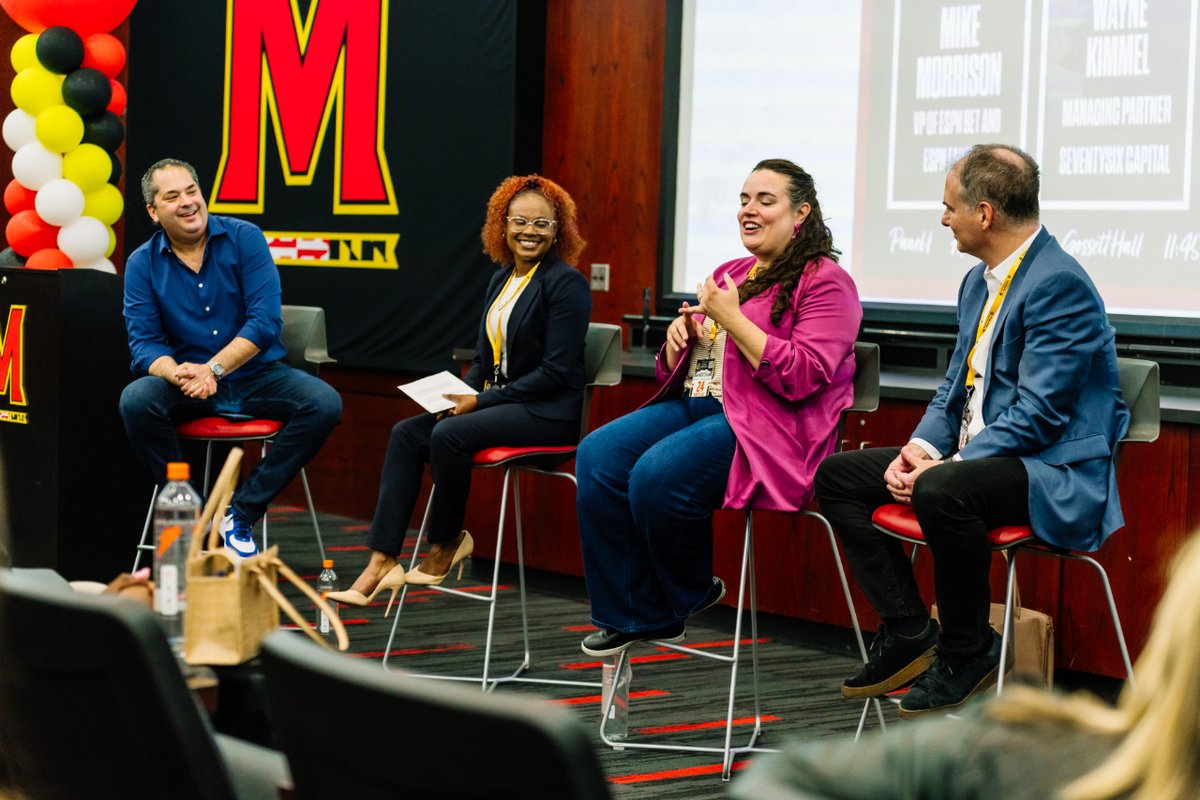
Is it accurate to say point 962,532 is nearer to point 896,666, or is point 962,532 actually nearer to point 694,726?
point 896,666

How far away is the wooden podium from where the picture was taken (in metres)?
5.09

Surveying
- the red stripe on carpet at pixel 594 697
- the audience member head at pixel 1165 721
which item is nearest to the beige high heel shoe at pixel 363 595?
the red stripe on carpet at pixel 594 697

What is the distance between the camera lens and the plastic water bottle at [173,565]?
6.82 ft

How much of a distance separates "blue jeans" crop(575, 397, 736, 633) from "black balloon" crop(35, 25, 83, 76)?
334 cm

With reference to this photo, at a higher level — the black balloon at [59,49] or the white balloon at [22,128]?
the black balloon at [59,49]

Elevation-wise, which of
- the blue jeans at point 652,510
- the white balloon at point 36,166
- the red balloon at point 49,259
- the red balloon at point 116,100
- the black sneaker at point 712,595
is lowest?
the black sneaker at point 712,595

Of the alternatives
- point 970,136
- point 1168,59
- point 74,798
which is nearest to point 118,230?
point 970,136

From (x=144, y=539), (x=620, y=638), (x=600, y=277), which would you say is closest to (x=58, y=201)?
(x=144, y=539)

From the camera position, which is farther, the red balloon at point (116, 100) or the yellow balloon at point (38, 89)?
the red balloon at point (116, 100)

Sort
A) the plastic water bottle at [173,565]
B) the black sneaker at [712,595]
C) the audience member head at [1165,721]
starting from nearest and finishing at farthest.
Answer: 1. the audience member head at [1165,721]
2. the plastic water bottle at [173,565]
3. the black sneaker at [712,595]

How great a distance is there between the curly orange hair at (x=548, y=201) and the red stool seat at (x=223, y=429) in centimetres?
94

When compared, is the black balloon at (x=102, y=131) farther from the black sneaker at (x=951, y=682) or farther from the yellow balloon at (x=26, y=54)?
the black sneaker at (x=951, y=682)

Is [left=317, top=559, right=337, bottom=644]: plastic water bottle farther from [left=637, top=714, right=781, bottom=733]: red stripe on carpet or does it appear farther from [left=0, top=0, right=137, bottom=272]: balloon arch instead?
[left=0, top=0, right=137, bottom=272]: balloon arch

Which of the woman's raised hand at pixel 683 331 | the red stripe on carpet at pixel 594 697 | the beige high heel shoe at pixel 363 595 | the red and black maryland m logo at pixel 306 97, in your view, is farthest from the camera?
the red and black maryland m logo at pixel 306 97
